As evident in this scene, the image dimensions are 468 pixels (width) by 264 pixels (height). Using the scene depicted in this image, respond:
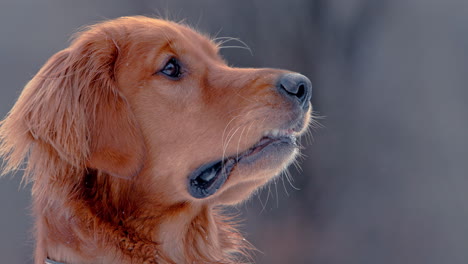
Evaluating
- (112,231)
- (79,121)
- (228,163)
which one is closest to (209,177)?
(228,163)

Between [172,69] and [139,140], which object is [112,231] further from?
[172,69]

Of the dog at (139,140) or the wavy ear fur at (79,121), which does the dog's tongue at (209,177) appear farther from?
the wavy ear fur at (79,121)

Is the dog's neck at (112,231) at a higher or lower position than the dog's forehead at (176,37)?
lower

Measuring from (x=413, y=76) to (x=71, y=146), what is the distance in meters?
2.50

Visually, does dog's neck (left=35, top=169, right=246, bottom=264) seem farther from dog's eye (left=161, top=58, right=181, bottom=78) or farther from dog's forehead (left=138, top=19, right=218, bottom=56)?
dog's forehead (left=138, top=19, right=218, bottom=56)

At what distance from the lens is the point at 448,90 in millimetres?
3270

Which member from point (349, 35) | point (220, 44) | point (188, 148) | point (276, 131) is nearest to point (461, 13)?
point (349, 35)

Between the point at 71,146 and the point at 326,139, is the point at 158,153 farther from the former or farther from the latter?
the point at 326,139

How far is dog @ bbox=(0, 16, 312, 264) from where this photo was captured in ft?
5.73

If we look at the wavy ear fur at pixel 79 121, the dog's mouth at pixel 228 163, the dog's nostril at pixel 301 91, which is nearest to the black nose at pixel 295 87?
the dog's nostril at pixel 301 91

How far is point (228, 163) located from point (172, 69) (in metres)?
0.44

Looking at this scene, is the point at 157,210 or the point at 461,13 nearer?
the point at 157,210

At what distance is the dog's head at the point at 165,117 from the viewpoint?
175 cm

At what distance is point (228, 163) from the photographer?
179cm
